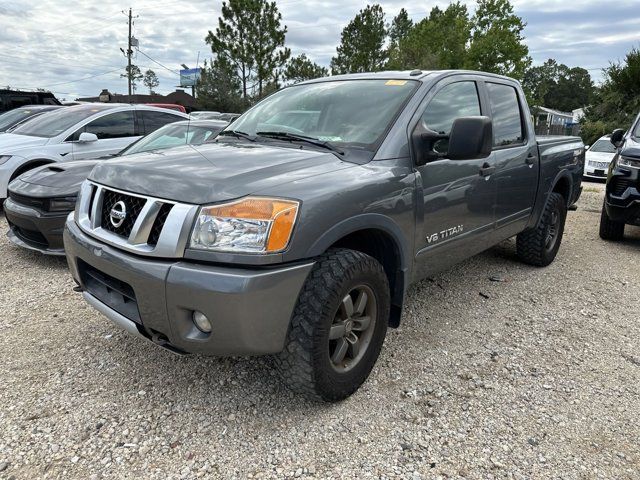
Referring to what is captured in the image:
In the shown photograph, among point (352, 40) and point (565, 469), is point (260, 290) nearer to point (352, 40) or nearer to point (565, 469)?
point (565, 469)

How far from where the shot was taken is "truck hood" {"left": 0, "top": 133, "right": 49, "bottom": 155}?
6.34 meters

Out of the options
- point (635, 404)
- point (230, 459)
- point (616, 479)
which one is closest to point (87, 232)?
point (230, 459)

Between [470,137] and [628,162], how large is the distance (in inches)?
154

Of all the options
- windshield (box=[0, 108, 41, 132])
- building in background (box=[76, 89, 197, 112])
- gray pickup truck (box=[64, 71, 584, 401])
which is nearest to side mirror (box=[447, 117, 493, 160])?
gray pickup truck (box=[64, 71, 584, 401])

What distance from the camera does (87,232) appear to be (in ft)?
8.18

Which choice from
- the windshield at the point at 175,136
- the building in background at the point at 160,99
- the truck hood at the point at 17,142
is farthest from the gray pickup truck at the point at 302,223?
the building in background at the point at 160,99

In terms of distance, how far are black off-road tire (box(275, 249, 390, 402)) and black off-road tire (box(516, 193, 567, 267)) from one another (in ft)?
9.54

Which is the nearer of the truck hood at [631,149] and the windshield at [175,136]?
the truck hood at [631,149]

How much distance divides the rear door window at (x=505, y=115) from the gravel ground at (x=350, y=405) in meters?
1.42

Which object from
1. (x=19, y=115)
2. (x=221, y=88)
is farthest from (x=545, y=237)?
(x=221, y=88)

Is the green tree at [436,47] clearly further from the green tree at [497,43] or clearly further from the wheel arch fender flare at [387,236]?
the wheel arch fender flare at [387,236]

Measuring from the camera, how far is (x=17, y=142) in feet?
21.4

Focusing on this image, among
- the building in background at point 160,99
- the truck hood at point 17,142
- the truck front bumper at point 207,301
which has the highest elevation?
the building in background at point 160,99

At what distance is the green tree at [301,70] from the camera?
3050 centimetres
